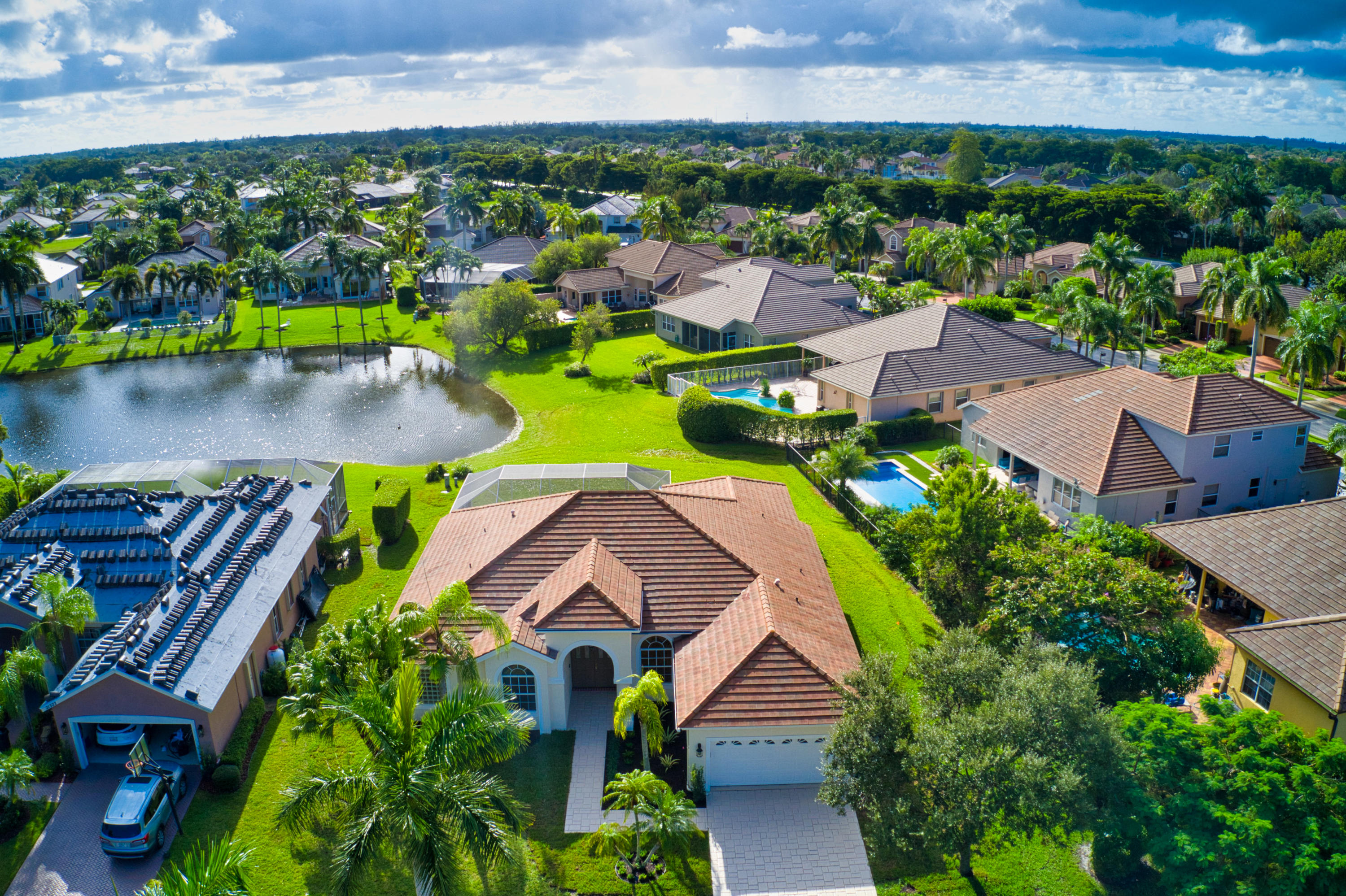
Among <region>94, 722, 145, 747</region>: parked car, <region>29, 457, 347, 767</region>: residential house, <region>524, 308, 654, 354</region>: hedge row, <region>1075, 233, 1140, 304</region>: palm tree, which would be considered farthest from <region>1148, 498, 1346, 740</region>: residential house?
<region>524, 308, 654, 354</region>: hedge row

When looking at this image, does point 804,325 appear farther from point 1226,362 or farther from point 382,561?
point 382,561

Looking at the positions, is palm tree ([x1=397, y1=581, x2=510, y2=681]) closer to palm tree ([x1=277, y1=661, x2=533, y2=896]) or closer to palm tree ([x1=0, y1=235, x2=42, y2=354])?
palm tree ([x1=277, y1=661, x2=533, y2=896])

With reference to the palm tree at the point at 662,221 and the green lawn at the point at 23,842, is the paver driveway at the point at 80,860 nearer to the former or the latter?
the green lawn at the point at 23,842

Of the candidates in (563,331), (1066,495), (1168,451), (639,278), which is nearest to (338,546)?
(1066,495)

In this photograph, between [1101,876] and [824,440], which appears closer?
[1101,876]

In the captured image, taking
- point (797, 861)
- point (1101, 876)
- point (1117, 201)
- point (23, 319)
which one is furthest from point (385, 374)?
point (1117, 201)

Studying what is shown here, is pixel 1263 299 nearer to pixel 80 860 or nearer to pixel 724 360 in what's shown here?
pixel 724 360
